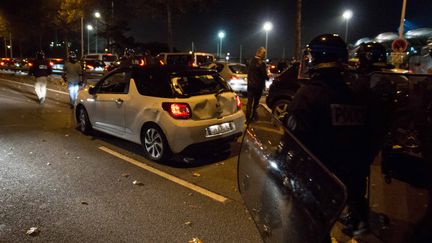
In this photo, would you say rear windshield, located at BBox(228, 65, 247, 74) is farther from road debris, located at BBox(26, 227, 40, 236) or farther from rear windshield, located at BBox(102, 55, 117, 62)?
rear windshield, located at BBox(102, 55, 117, 62)

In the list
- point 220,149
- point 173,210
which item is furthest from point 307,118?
point 220,149

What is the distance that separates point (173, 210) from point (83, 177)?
1891 mm

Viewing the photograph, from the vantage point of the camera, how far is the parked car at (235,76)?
17123mm

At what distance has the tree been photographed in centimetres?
3137

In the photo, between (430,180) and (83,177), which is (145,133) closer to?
(83,177)

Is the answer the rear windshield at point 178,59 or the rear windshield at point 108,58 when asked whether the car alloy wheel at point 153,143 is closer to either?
the rear windshield at point 178,59

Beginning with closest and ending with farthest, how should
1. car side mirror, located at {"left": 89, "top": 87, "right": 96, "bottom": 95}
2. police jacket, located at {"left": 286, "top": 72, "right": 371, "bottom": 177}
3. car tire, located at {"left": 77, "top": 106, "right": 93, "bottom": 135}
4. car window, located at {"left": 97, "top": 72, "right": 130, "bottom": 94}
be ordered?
police jacket, located at {"left": 286, "top": 72, "right": 371, "bottom": 177}, car window, located at {"left": 97, "top": 72, "right": 130, "bottom": 94}, car side mirror, located at {"left": 89, "top": 87, "right": 96, "bottom": 95}, car tire, located at {"left": 77, "top": 106, "right": 93, "bottom": 135}

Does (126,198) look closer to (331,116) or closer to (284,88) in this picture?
(331,116)

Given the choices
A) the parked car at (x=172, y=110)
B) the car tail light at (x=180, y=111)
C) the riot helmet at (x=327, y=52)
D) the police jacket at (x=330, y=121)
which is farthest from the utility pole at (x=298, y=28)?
the police jacket at (x=330, y=121)

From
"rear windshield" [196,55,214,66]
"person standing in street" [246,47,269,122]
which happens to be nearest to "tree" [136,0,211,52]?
"rear windshield" [196,55,214,66]

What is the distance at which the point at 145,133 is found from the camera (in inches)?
264

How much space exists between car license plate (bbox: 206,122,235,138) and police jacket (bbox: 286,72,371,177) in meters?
3.92

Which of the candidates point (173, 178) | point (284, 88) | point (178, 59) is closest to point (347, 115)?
point (173, 178)

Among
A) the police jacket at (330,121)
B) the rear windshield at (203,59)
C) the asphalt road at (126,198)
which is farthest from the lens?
the rear windshield at (203,59)
